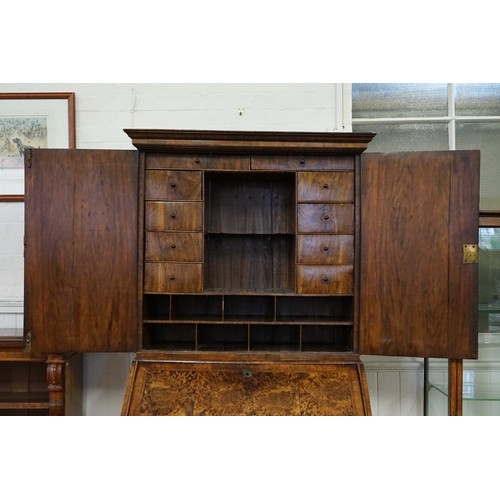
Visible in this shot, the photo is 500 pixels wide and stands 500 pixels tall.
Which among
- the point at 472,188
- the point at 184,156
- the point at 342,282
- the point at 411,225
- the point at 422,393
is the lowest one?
the point at 422,393

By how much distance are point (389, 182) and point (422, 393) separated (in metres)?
1.38

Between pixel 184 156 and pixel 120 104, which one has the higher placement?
pixel 120 104

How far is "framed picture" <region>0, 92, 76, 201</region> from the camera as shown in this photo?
2.26m

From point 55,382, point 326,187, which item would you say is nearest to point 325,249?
point 326,187

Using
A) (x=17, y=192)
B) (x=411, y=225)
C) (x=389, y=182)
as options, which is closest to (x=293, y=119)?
(x=389, y=182)

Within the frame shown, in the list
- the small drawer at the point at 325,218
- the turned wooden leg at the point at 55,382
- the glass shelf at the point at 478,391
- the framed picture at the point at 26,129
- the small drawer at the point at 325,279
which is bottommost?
the glass shelf at the point at 478,391

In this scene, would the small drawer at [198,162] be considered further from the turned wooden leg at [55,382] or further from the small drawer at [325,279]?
the turned wooden leg at [55,382]

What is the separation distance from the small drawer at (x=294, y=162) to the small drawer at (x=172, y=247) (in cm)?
44

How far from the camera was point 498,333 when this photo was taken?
2250mm

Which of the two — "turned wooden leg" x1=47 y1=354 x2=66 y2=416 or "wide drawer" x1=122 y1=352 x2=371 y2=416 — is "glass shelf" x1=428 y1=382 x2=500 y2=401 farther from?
"turned wooden leg" x1=47 y1=354 x2=66 y2=416

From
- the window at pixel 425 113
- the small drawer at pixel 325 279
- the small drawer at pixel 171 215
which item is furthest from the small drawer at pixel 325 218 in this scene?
the window at pixel 425 113

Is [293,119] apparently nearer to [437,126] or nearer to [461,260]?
[437,126]

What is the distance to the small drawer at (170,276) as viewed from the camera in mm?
1781

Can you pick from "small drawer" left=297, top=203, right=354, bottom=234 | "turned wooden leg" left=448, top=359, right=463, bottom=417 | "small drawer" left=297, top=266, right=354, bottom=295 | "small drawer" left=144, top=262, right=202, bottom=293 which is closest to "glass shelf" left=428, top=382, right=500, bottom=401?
"turned wooden leg" left=448, top=359, right=463, bottom=417
